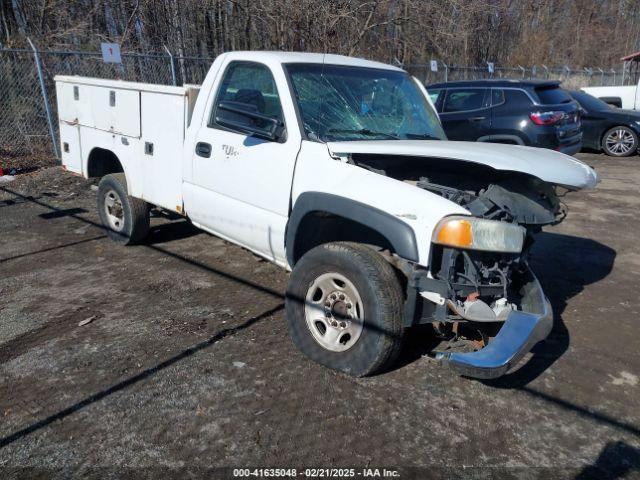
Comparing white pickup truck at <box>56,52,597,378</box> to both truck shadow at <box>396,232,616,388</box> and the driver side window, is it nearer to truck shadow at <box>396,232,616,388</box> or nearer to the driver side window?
the driver side window

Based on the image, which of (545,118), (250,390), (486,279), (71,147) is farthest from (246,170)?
(545,118)

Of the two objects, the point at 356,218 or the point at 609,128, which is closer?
the point at 356,218

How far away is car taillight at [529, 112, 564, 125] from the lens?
33.0ft

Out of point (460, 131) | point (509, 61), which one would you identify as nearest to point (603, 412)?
point (460, 131)

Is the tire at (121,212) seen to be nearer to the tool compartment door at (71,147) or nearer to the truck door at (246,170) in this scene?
the tool compartment door at (71,147)

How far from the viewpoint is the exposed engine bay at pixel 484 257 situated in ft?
11.3

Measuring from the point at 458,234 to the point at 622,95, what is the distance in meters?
16.6

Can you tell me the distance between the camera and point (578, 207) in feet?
29.0

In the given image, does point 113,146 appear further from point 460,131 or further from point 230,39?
point 230,39

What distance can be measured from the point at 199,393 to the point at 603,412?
248cm

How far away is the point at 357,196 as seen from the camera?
3672 mm

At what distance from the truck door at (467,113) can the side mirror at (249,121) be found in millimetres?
6718

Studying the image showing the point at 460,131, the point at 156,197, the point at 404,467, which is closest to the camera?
the point at 404,467

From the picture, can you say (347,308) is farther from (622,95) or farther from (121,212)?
(622,95)
